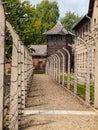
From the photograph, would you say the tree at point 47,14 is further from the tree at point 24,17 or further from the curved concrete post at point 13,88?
the curved concrete post at point 13,88

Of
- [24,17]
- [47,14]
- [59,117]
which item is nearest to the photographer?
[59,117]

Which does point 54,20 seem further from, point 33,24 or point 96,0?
point 96,0

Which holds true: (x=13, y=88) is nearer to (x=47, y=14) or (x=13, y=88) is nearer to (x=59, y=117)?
(x=59, y=117)

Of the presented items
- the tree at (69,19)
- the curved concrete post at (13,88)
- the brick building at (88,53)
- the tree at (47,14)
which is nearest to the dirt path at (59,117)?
the curved concrete post at (13,88)

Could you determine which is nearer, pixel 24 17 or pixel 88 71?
pixel 88 71

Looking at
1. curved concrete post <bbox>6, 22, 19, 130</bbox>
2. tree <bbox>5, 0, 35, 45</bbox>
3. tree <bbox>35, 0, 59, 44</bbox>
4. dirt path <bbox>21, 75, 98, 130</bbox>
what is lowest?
dirt path <bbox>21, 75, 98, 130</bbox>

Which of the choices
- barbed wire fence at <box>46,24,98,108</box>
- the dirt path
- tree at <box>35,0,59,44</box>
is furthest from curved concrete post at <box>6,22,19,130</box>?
tree at <box>35,0,59,44</box>

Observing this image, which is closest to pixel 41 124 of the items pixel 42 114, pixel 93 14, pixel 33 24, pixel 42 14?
pixel 42 114

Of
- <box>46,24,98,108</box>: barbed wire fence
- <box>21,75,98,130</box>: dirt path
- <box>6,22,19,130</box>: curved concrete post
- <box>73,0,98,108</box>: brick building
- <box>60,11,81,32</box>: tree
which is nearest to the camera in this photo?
<box>6,22,19,130</box>: curved concrete post

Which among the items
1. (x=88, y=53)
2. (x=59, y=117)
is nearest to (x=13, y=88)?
(x=59, y=117)

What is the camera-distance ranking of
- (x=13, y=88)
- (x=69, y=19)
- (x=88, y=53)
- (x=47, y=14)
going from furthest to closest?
1. (x=69, y=19)
2. (x=47, y=14)
3. (x=88, y=53)
4. (x=13, y=88)

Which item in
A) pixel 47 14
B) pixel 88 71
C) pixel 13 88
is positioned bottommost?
pixel 13 88

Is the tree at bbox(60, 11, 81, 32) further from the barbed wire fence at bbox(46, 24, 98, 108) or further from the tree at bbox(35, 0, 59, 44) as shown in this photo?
the barbed wire fence at bbox(46, 24, 98, 108)

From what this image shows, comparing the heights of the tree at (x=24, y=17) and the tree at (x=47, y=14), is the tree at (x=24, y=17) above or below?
below
